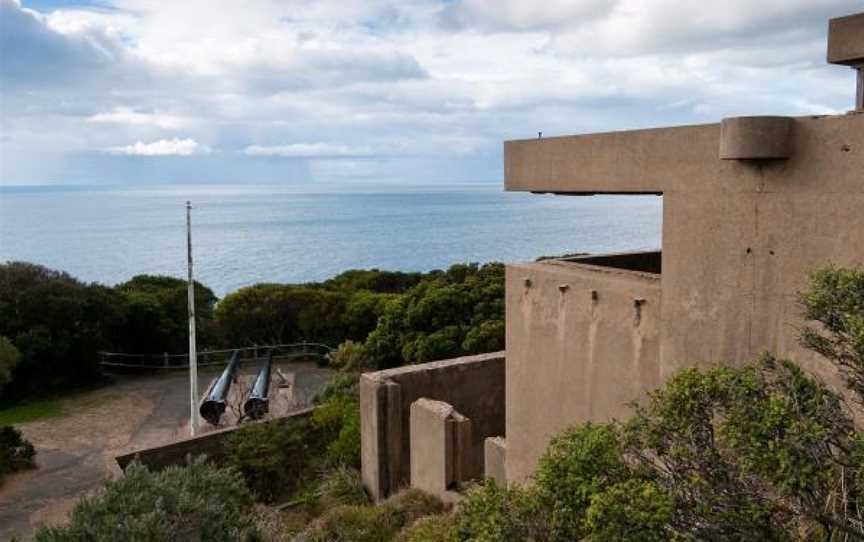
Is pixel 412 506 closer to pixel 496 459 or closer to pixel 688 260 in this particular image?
pixel 496 459

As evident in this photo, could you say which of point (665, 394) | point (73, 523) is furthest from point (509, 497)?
point (73, 523)

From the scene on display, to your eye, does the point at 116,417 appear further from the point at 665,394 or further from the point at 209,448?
the point at 665,394

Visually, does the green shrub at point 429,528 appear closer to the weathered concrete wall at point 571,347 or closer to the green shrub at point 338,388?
the weathered concrete wall at point 571,347

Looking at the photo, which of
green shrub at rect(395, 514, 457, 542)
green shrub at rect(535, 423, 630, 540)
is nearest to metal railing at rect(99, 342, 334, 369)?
green shrub at rect(395, 514, 457, 542)

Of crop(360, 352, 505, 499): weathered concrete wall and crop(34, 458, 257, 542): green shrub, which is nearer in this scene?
crop(34, 458, 257, 542): green shrub

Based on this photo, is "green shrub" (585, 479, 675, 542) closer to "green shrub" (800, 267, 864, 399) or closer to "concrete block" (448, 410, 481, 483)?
"green shrub" (800, 267, 864, 399)

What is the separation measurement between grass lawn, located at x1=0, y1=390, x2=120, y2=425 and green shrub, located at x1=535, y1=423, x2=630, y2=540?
83.1 ft

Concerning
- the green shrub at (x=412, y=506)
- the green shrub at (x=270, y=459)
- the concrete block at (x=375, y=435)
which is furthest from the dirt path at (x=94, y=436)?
the green shrub at (x=412, y=506)

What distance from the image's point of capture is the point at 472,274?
102 feet

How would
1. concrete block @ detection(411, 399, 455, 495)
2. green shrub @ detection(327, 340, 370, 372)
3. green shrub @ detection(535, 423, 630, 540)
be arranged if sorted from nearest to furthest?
green shrub @ detection(535, 423, 630, 540) → concrete block @ detection(411, 399, 455, 495) → green shrub @ detection(327, 340, 370, 372)

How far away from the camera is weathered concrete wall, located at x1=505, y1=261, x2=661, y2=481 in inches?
333

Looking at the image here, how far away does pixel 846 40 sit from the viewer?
282 inches

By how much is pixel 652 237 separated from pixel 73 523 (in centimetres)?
10324

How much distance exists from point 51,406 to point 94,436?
5152mm
